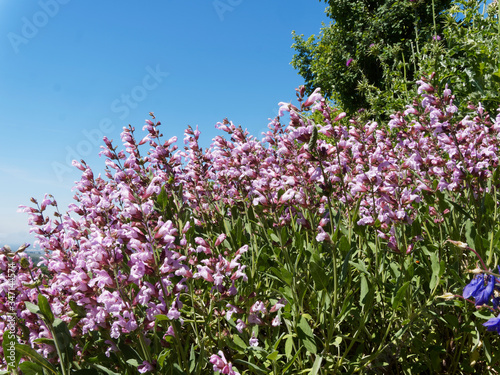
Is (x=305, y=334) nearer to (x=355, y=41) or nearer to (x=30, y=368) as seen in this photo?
(x=30, y=368)

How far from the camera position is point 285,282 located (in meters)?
1.62

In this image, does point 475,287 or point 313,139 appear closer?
point 475,287

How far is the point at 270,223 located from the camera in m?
2.57

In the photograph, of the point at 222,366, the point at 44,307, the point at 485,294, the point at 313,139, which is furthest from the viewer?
the point at 313,139

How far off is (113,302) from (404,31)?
18.8 m

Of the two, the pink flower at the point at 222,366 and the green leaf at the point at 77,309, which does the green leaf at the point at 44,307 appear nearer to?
the green leaf at the point at 77,309

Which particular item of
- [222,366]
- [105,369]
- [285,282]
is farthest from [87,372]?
[285,282]

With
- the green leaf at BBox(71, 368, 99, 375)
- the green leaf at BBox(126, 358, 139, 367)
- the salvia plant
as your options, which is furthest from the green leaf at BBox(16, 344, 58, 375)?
the green leaf at BBox(126, 358, 139, 367)

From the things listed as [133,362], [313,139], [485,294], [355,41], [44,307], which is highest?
[355,41]

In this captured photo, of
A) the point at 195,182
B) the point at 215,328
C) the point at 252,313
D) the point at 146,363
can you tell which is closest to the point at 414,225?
Answer: the point at 252,313

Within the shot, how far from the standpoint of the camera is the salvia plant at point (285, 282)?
1408 millimetres

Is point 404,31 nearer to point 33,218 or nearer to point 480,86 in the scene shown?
point 480,86

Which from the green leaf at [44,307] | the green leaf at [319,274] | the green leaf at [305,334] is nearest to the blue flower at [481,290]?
the green leaf at [319,274]

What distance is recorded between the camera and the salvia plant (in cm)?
141
